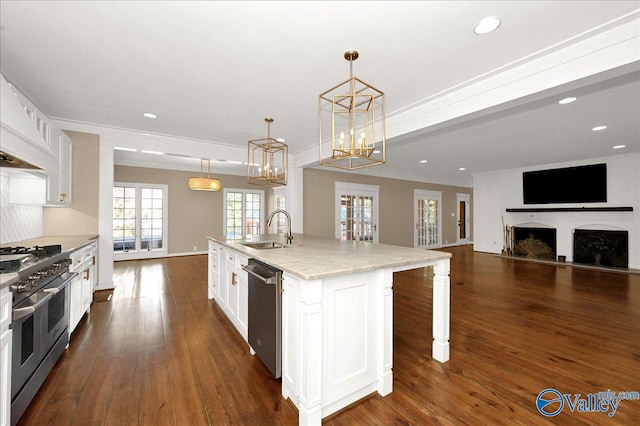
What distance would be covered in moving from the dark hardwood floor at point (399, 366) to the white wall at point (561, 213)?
3193mm

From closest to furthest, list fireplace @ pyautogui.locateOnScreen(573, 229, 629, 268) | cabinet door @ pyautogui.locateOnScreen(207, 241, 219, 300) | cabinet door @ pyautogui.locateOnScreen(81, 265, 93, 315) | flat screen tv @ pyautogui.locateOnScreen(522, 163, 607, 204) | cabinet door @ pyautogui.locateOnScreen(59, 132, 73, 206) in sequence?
cabinet door @ pyautogui.locateOnScreen(81, 265, 93, 315) < cabinet door @ pyautogui.locateOnScreen(59, 132, 73, 206) < cabinet door @ pyautogui.locateOnScreen(207, 241, 219, 300) < fireplace @ pyautogui.locateOnScreen(573, 229, 629, 268) < flat screen tv @ pyautogui.locateOnScreen(522, 163, 607, 204)

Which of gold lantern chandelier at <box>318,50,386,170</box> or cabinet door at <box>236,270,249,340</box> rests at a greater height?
gold lantern chandelier at <box>318,50,386,170</box>

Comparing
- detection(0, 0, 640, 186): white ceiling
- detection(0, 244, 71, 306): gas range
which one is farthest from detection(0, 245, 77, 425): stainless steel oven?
detection(0, 0, 640, 186): white ceiling

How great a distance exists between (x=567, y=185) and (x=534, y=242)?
1.66m

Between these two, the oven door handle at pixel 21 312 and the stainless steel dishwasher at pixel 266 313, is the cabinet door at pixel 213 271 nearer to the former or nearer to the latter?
the stainless steel dishwasher at pixel 266 313

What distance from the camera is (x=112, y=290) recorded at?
4.33 metres

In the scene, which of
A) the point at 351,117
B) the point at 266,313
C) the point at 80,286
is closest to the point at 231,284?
the point at 266,313

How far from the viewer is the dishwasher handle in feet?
6.26

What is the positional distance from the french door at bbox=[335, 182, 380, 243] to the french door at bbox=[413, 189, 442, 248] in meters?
1.89

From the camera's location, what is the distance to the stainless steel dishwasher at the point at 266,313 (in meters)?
1.90

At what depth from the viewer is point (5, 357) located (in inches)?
54.5

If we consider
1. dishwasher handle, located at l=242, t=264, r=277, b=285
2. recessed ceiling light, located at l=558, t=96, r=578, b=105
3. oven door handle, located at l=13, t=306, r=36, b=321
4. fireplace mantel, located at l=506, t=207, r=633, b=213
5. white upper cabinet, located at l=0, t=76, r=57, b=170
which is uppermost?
recessed ceiling light, located at l=558, t=96, r=578, b=105

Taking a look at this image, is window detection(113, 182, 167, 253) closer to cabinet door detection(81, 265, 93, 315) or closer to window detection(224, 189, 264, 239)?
window detection(224, 189, 264, 239)

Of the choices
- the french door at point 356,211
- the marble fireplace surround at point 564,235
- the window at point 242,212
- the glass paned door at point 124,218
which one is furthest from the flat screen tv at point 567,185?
the glass paned door at point 124,218
